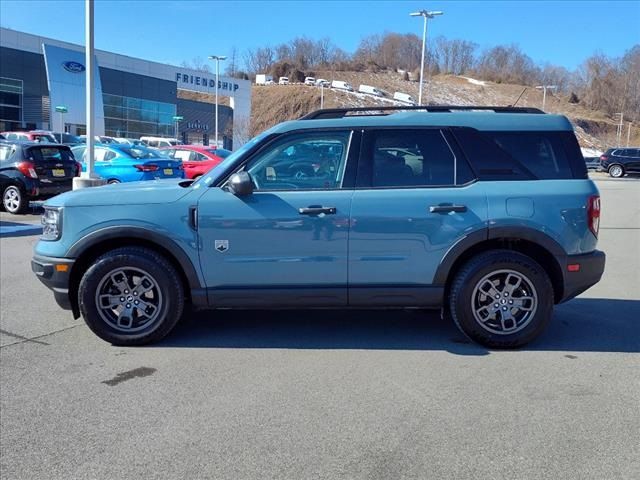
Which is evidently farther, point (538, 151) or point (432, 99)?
point (432, 99)

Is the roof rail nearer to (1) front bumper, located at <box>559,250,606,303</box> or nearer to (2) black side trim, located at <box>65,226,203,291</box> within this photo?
(1) front bumper, located at <box>559,250,606,303</box>

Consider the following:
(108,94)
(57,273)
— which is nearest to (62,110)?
(108,94)

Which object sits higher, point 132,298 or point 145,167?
point 145,167

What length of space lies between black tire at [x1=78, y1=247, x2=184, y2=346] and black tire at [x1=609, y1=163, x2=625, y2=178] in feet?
140

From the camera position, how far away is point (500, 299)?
4828mm

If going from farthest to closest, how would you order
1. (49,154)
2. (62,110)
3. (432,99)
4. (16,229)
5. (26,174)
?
1. (432,99)
2. (62,110)
3. (49,154)
4. (26,174)
5. (16,229)

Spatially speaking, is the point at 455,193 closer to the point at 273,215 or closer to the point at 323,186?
the point at 323,186

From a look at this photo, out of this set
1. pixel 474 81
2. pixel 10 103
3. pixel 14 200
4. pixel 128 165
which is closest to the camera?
pixel 14 200

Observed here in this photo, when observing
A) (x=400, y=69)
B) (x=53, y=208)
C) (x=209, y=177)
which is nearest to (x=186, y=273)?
(x=209, y=177)

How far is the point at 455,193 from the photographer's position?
473 cm

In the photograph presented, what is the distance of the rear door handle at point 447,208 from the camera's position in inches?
184

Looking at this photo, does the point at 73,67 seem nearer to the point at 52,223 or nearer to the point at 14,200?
the point at 14,200

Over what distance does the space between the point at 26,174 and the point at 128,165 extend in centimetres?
327

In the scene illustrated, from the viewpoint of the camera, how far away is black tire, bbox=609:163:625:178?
40.8 m
